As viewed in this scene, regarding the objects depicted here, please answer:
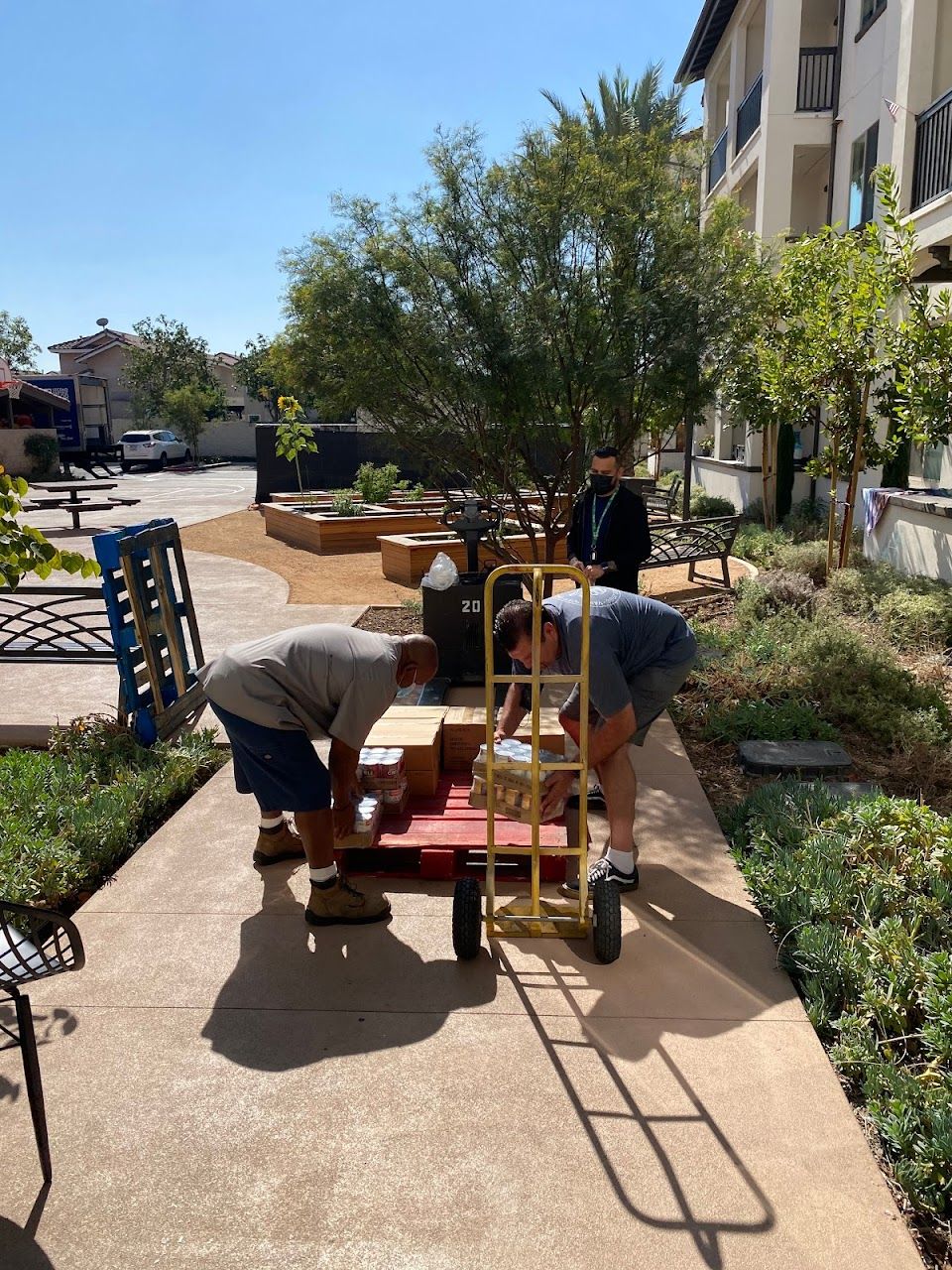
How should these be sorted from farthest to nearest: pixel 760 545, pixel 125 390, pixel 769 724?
pixel 125 390
pixel 760 545
pixel 769 724

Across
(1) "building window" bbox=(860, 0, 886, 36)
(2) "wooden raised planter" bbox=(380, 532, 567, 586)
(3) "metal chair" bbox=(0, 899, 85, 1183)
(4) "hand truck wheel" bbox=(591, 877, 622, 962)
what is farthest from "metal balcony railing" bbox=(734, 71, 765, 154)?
(3) "metal chair" bbox=(0, 899, 85, 1183)

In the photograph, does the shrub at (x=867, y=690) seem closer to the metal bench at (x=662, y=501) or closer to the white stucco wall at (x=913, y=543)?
the white stucco wall at (x=913, y=543)

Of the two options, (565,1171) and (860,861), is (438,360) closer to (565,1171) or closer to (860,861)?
(860,861)

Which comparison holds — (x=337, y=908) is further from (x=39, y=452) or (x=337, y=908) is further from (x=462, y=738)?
(x=39, y=452)

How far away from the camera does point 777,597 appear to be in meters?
9.27

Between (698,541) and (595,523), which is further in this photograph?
(698,541)

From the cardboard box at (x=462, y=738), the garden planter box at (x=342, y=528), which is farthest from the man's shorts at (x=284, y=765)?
the garden planter box at (x=342, y=528)

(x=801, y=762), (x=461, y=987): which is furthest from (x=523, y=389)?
(x=461, y=987)

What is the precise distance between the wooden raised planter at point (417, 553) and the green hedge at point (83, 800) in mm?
6970

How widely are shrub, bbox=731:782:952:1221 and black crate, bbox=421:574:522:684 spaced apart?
289 cm

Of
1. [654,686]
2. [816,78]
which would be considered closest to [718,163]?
[816,78]

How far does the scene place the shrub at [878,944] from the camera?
9.24 feet

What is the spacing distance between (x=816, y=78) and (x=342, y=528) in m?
11.9

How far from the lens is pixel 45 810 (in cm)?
481
